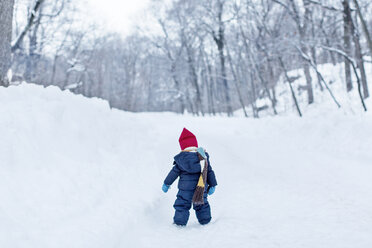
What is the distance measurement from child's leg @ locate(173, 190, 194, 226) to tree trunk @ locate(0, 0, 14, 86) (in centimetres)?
391

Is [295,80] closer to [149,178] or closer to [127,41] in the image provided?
[149,178]

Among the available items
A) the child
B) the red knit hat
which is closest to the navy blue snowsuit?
the child

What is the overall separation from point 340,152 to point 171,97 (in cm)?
2233

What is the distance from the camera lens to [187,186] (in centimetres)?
384

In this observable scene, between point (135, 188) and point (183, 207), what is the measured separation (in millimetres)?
1295

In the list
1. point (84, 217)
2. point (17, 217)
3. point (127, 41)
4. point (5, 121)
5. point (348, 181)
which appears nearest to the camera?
point (17, 217)

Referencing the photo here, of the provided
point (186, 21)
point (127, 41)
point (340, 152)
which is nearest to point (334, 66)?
point (186, 21)

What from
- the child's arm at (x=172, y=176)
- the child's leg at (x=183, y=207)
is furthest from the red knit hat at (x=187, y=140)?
the child's leg at (x=183, y=207)

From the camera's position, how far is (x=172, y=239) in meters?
3.15

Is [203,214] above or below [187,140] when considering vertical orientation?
below

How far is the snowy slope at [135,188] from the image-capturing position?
9.25 feet

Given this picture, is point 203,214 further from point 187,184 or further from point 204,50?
point 204,50

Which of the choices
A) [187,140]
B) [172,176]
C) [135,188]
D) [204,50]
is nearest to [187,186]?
[172,176]

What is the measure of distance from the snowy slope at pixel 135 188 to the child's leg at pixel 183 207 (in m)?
0.13
